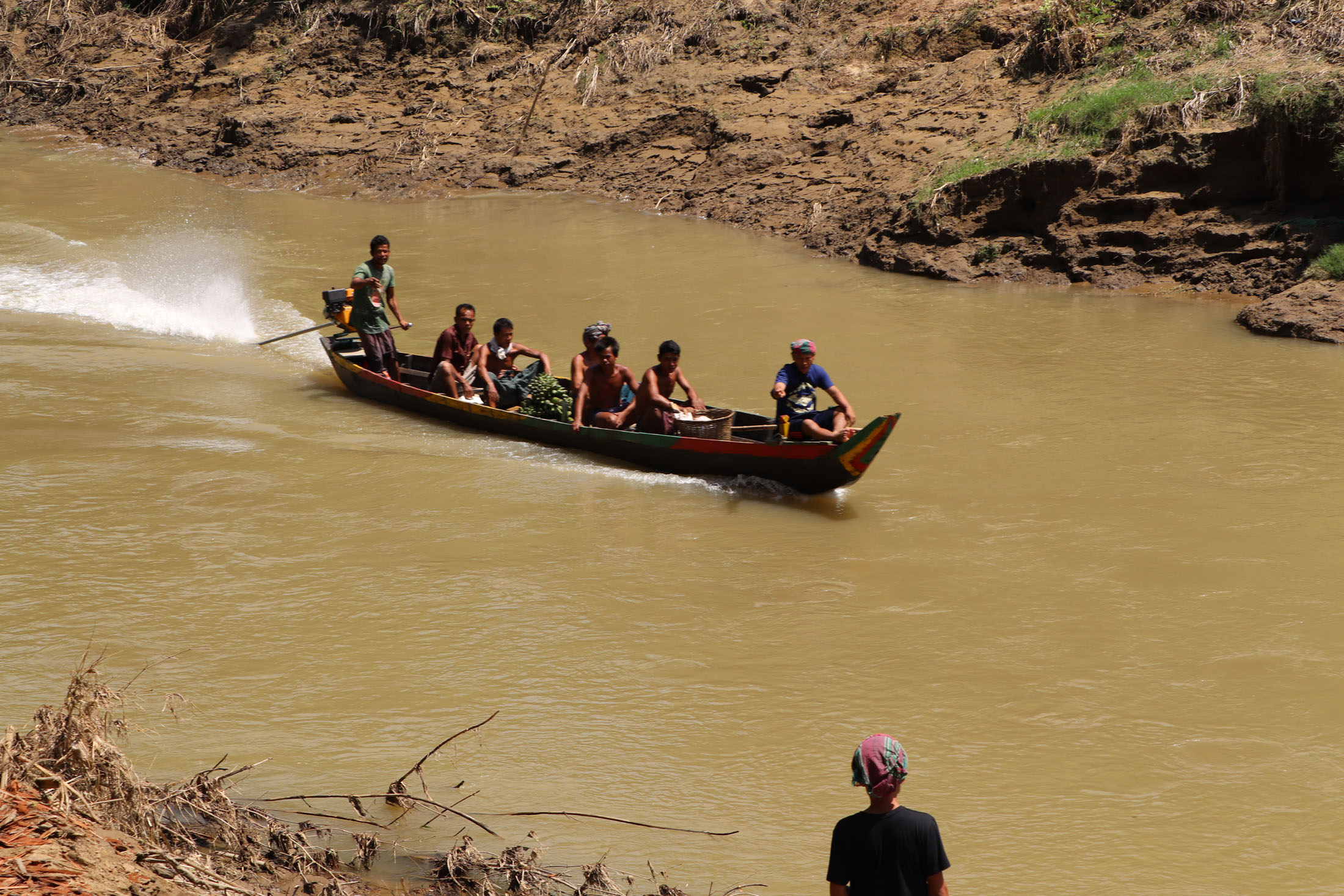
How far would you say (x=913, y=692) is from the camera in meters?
5.98

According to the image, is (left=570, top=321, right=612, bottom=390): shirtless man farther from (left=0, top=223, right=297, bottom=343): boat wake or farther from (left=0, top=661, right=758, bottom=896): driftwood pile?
(left=0, top=223, right=297, bottom=343): boat wake

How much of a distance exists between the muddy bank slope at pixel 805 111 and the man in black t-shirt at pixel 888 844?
12.0 metres

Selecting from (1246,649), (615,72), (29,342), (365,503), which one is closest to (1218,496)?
(1246,649)

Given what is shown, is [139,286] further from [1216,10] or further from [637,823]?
[1216,10]

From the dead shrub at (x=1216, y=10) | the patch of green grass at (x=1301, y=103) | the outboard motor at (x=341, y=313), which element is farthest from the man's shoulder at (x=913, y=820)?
the dead shrub at (x=1216, y=10)

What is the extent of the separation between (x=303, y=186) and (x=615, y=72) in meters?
5.59

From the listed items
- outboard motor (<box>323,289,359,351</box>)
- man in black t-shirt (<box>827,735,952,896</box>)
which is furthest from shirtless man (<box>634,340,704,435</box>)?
man in black t-shirt (<box>827,735,952,896</box>)

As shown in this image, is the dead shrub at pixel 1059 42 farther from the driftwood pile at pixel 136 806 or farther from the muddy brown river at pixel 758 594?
the driftwood pile at pixel 136 806

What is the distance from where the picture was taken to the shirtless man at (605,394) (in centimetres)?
938

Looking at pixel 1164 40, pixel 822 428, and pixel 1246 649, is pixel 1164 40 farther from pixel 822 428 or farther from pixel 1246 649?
pixel 1246 649

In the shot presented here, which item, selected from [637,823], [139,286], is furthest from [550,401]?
[139,286]

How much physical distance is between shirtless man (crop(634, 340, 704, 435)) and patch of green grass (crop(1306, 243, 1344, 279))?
7684 millimetres

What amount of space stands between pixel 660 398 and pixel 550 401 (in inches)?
46.7

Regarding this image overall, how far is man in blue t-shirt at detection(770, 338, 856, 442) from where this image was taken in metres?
8.60
